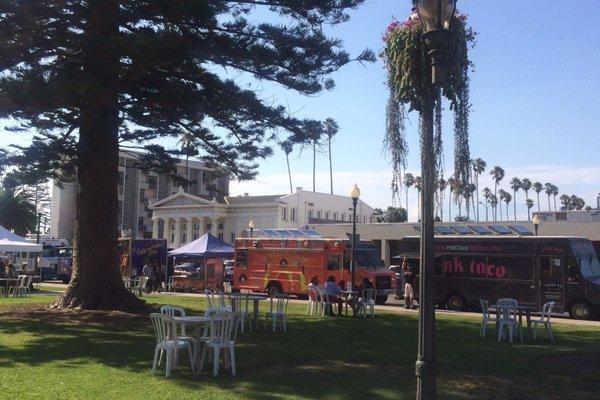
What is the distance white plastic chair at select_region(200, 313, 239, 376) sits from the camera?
919 centimetres

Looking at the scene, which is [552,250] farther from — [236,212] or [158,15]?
[236,212]

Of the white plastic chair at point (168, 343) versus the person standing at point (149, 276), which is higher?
the person standing at point (149, 276)

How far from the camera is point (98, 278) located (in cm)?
1784

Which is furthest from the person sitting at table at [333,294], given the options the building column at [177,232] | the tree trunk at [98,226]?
the building column at [177,232]

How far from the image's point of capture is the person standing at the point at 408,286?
81.0 ft

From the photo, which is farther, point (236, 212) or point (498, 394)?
point (236, 212)

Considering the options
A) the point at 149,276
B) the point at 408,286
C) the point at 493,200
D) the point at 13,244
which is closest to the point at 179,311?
the point at 408,286

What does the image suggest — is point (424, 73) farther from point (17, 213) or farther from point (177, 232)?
point (177, 232)

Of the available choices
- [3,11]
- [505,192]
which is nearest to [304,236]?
[3,11]

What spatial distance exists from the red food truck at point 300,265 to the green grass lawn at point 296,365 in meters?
12.2

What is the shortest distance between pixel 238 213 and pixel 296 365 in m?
60.1

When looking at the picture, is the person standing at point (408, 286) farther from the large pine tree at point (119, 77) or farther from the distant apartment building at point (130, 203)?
the distant apartment building at point (130, 203)

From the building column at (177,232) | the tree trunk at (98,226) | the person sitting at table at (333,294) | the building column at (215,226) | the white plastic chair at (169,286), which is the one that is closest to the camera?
the tree trunk at (98,226)

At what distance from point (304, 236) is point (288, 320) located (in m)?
12.9
